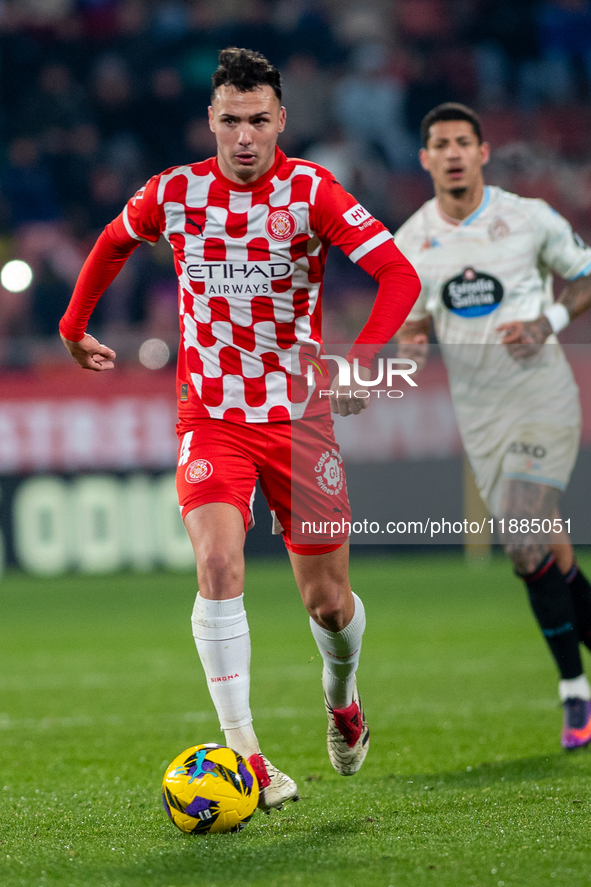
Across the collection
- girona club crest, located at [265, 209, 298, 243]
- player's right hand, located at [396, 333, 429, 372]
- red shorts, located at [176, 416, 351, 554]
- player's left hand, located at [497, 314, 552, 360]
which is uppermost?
girona club crest, located at [265, 209, 298, 243]

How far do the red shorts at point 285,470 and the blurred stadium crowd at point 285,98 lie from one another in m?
8.41

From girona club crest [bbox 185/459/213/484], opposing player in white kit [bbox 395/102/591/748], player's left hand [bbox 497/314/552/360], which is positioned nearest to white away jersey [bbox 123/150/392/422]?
girona club crest [bbox 185/459/213/484]

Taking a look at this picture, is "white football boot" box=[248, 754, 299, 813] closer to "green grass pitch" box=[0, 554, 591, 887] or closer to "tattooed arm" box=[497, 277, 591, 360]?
"green grass pitch" box=[0, 554, 591, 887]

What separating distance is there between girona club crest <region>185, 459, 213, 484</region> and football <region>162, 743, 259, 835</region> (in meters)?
0.87

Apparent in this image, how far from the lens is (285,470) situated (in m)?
4.02

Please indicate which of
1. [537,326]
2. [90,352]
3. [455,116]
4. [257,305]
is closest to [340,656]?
[257,305]

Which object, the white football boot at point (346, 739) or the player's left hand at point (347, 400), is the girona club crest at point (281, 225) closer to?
the player's left hand at point (347, 400)

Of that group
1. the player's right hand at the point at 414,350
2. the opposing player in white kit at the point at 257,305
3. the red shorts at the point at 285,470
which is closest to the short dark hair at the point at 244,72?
the opposing player in white kit at the point at 257,305

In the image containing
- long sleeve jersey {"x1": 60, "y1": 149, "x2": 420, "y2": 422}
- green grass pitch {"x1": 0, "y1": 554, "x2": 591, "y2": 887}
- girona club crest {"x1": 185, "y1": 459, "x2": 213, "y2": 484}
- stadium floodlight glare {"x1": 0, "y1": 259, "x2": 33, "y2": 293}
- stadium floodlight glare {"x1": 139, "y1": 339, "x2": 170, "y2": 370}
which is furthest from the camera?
stadium floodlight glare {"x1": 139, "y1": 339, "x2": 170, "y2": 370}

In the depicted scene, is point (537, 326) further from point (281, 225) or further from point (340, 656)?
point (340, 656)

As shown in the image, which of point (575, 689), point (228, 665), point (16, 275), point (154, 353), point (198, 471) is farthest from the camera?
point (154, 353)

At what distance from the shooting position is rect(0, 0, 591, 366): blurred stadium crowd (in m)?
13.5

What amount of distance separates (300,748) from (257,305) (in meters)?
2.10

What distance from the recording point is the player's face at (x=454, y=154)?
209 inches
